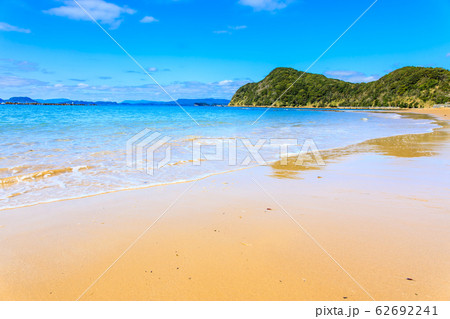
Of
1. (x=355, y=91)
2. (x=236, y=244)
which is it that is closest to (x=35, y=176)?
(x=236, y=244)

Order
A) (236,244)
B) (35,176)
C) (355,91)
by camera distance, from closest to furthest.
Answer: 1. (236,244)
2. (35,176)
3. (355,91)

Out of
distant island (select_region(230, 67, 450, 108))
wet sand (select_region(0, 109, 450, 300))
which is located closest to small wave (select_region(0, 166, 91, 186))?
wet sand (select_region(0, 109, 450, 300))

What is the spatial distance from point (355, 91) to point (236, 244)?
13002 cm

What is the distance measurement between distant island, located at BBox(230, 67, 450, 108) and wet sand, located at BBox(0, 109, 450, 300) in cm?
8511

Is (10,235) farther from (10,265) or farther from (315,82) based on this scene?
(315,82)

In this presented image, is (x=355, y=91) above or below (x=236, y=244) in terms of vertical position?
above

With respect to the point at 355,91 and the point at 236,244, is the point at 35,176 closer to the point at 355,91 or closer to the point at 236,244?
the point at 236,244

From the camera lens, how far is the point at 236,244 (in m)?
2.98

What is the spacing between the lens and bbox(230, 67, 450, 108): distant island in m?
77.4

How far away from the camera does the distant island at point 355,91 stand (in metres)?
77.4

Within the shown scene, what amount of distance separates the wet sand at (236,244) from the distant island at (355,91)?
279ft

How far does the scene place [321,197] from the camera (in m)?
→ 4.62
